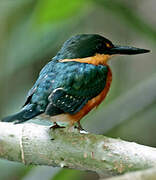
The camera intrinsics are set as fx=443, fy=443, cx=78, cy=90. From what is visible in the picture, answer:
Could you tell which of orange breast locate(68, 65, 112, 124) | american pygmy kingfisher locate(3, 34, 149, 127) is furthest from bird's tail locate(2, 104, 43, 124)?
orange breast locate(68, 65, 112, 124)

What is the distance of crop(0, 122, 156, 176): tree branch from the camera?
191 cm

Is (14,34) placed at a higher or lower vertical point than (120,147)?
higher

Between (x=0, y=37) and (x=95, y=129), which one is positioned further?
→ (x=0, y=37)

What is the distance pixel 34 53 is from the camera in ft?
11.7

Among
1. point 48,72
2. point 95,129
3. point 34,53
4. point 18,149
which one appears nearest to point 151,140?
point 95,129

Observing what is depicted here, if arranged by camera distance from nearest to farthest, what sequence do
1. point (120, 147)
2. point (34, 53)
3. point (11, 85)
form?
point (120, 147) < point (34, 53) < point (11, 85)

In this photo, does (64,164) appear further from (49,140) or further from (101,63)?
(101,63)

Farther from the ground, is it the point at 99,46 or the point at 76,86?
the point at 99,46

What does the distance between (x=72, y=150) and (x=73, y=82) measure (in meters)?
0.43

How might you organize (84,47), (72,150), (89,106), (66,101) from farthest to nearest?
(84,47)
(89,106)
(66,101)
(72,150)

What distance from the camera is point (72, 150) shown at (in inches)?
80.5

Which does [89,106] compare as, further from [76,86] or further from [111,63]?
[111,63]

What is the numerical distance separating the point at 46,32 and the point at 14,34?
0.43 metres

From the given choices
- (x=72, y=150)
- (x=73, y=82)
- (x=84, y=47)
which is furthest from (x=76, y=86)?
(x=72, y=150)
